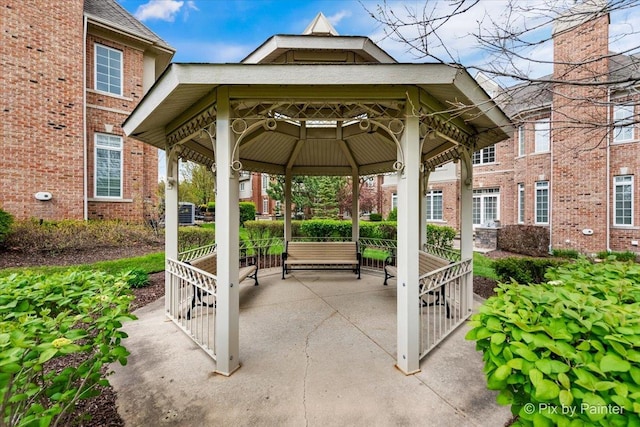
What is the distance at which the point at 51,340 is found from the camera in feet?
4.68

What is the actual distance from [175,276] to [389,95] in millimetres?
4122

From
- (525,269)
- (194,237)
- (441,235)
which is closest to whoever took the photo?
(525,269)

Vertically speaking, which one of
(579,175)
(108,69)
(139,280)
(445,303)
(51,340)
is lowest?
(139,280)

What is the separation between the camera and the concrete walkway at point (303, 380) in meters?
2.42

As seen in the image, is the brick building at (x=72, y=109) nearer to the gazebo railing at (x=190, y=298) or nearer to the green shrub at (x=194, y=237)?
the green shrub at (x=194, y=237)

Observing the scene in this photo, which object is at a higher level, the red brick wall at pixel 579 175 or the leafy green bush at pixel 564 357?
the red brick wall at pixel 579 175

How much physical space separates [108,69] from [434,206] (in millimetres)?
19604

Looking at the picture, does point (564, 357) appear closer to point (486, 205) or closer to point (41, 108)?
point (41, 108)

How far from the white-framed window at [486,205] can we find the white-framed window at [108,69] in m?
19.9

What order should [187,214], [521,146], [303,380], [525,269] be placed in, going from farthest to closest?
[187,214] → [521,146] → [525,269] → [303,380]

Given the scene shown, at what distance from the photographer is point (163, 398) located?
2.66 metres

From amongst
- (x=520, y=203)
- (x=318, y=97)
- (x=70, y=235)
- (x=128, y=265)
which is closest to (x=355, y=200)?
(x=318, y=97)

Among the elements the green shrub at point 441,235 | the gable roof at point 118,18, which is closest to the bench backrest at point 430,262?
the green shrub at point 441,235

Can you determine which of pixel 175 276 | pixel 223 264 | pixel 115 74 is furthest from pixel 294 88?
pixel 115 74
